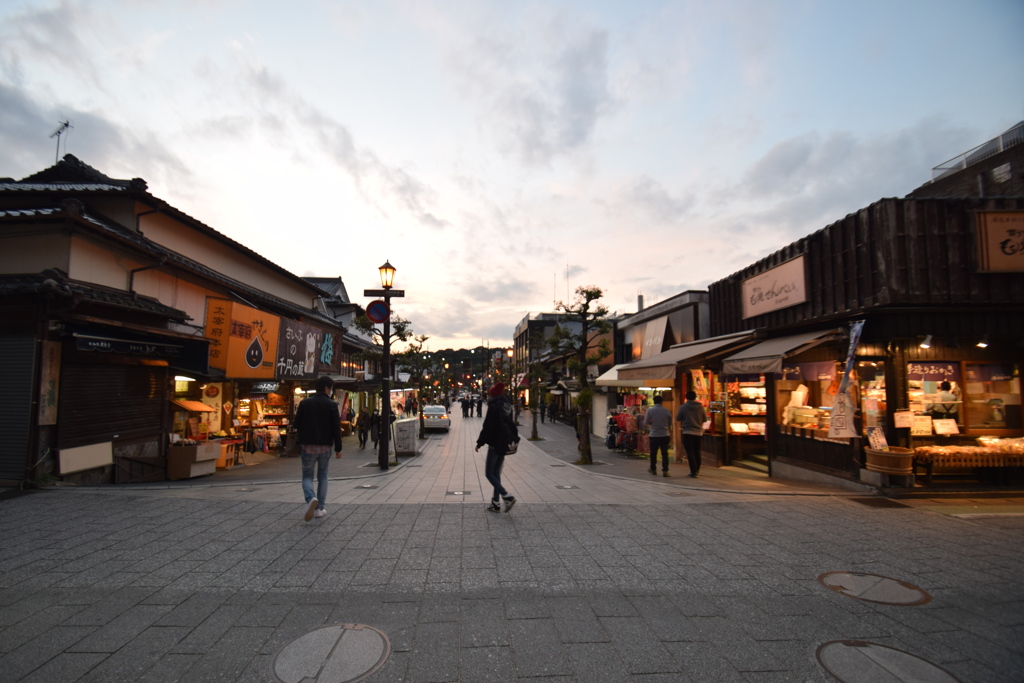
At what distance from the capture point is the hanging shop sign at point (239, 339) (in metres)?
14.0

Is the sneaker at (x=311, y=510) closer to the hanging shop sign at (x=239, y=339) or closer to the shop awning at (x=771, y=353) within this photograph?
the shop awning at (x=771, y=353)

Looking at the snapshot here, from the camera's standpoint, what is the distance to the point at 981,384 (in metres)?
9.51

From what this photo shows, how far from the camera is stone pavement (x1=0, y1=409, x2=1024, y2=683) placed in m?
3.12

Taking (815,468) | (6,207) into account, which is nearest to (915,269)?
(815,468)

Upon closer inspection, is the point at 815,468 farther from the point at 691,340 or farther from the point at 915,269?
the point at 691,340

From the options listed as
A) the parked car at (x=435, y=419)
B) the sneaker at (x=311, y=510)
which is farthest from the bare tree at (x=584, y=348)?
the parked car at (x=435, y=419)

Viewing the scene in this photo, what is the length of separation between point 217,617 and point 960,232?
1239 centimetres

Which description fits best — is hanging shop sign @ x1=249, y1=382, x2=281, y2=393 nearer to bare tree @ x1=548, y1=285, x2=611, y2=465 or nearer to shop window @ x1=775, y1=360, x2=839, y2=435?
bare tree @ x1=548, y1=285, x2=611, y2=465

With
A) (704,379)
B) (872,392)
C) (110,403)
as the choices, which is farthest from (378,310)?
(872,392)

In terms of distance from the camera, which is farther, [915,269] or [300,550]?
[915,269]

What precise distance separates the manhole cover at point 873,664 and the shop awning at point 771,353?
6.95 metres

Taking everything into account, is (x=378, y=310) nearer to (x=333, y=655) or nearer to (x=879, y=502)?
(x=333, y=655)

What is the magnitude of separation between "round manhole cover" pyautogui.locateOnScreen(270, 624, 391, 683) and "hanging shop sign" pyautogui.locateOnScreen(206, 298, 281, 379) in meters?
12.2

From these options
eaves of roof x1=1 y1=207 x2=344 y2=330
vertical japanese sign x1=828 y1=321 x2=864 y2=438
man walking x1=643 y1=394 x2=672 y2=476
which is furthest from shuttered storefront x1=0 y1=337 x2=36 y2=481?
vertical japanese sign x1=828 y1=321 x2=864 y2=438
